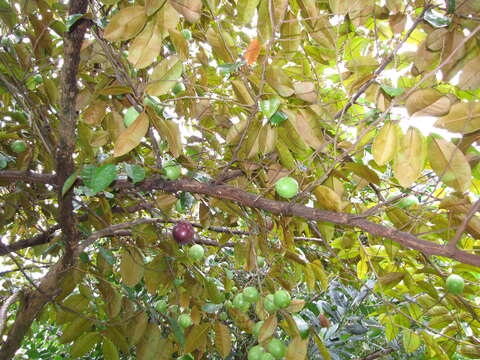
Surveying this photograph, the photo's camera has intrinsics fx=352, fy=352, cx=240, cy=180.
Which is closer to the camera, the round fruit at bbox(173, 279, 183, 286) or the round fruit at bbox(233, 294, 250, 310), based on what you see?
the round fruit at bbox(233, 294, 250, 310)

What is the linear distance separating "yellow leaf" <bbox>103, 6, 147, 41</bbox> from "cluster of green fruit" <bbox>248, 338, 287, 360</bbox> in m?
1.12

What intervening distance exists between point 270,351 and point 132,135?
919 mm

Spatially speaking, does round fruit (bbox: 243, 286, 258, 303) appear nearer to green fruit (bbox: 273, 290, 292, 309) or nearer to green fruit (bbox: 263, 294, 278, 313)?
green fruit (bbox: 263, 294, 278, 313)

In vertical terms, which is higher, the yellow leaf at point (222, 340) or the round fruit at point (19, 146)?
the round fruit at point (19, 146)

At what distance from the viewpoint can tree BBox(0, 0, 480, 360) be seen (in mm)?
926

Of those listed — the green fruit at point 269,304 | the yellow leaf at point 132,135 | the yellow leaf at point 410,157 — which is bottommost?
the green fruit at point 269,304

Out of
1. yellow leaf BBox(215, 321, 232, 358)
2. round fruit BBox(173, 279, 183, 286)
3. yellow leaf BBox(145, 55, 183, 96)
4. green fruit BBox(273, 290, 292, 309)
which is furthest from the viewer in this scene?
round fruit BBox(173, 279, 183, 286)

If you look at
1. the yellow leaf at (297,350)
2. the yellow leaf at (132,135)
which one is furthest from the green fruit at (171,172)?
the yellow leaf at (297,350)

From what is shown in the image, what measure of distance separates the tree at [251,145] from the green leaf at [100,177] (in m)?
0.01

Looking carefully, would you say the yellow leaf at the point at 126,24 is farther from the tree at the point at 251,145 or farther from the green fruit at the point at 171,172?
the green fruit at the point at 171,172

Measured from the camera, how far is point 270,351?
4.24 feet

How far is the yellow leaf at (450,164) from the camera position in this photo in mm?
874

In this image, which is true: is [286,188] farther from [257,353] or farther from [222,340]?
[222,340]

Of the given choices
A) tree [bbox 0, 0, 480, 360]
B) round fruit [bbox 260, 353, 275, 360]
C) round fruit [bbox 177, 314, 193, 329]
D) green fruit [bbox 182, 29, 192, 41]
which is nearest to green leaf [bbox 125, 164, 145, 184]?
tree [bbox 0, 0, 480, 360]
